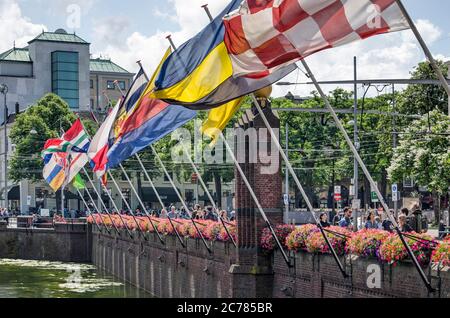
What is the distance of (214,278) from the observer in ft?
111

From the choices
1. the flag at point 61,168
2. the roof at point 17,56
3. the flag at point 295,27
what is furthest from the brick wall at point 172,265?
the roof at point 17,56

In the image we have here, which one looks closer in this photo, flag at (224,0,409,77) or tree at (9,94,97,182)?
flag at (224,0,409,77)

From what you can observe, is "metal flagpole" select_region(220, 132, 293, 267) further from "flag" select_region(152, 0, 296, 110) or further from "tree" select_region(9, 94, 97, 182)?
"tree" select_region(9, 94, 97, 182)

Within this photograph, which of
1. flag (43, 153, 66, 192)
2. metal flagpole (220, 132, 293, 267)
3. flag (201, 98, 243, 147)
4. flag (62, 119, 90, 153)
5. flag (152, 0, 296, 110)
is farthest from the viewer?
flag (43, 153, 66, 192)

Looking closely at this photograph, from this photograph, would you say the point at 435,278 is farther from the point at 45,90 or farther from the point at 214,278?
the point at 45,90

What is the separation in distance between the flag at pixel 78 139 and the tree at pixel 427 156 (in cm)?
1620

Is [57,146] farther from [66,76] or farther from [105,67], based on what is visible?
[105,67]

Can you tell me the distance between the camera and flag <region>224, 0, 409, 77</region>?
681 inches

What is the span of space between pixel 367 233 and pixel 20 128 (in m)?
84.7

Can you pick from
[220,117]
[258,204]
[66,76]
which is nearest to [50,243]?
[258,204]

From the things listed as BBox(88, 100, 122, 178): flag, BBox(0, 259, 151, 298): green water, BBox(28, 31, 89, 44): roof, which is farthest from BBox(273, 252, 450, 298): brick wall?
BBox(28, 31, 89, 44): roof

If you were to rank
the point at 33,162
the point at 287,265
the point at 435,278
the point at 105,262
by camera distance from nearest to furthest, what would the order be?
the point at 435,278 → the point at 287,265 → the point at 105,262 → the point at 33,162

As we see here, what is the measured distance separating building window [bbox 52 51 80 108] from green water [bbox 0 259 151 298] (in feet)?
226
